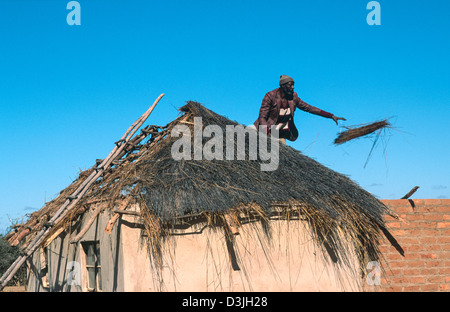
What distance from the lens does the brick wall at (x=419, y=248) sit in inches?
357

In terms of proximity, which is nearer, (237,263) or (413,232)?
(237,263)

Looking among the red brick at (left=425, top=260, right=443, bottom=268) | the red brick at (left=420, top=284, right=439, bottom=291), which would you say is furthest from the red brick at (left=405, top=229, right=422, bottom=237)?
the red brick at (left=420, top=284, right=439, bottom=291)

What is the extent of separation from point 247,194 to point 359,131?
116 inches

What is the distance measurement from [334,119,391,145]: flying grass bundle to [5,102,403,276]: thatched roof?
74 centimetres

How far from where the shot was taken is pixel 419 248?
921 centimetres

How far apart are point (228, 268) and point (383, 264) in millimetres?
2905

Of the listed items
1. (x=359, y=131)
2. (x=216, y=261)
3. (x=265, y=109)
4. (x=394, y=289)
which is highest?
(x=265, y=109)

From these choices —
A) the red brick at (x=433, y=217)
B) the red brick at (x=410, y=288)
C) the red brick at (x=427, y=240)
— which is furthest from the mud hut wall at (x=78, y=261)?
the red brick at (x=433, y=217)

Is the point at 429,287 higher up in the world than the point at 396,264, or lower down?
lower down

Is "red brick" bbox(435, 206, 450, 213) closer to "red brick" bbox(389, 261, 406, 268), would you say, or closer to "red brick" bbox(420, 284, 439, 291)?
"red brick" bbox(389, 261, 406, 268)

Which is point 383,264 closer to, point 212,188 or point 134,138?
point 212,188

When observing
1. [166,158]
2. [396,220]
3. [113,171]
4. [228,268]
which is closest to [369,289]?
[396,220]

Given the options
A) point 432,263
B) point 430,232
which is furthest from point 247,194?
point 432,263

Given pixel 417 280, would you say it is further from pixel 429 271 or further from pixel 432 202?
pixel 432 202
